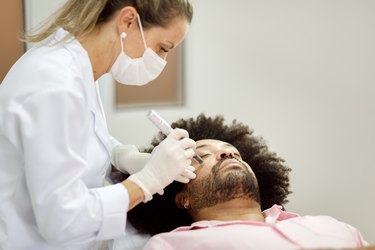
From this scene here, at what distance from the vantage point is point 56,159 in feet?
3.61

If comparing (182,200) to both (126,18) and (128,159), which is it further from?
(126,18)

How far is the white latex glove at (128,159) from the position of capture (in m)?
1.62

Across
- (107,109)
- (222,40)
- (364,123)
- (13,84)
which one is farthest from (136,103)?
(364,123)

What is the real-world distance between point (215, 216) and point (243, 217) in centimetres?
9

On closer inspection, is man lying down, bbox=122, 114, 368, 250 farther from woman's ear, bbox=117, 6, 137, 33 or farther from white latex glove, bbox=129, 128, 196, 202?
woman's ear, bbox=117, 6, 137, 33

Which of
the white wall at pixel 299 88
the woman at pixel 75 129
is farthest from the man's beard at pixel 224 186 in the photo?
the white wall at pixel 299 88

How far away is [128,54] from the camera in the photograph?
1.35 metres

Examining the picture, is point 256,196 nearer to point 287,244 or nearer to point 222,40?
point 287,244

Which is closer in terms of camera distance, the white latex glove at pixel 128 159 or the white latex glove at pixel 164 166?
the white latex glove at pixel 164 166

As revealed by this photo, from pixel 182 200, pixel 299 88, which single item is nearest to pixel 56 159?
pixel 182 200

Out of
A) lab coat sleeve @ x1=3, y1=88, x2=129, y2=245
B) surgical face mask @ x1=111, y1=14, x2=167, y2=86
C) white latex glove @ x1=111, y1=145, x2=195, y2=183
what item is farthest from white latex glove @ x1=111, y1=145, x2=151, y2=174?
lab coat sleeve @ x1=3, y1=88, x2=129, y2=245

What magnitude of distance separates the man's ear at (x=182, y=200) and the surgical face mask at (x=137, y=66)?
0.45 m

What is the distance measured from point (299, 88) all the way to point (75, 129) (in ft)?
5.04

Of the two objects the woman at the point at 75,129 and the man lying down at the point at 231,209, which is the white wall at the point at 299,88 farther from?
the woman at the point at 75,129
